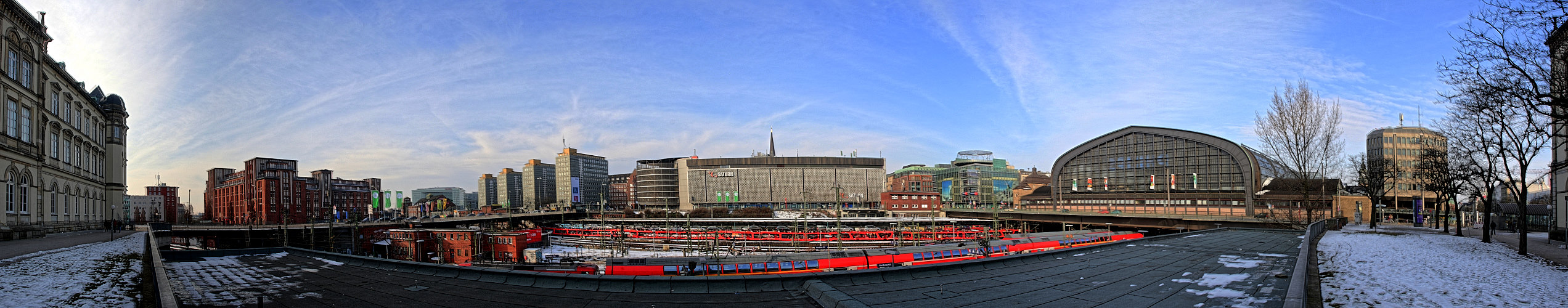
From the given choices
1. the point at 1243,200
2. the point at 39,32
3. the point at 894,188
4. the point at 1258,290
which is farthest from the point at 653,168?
the point at 1258,290

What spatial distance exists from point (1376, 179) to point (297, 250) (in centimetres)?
5613

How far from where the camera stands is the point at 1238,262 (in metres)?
15.2

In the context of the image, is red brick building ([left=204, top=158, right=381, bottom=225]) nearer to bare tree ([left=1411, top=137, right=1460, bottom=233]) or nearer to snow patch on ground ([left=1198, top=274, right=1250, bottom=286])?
snow patch on ground ([left=1198, top=274, right=1250, bottom=286])

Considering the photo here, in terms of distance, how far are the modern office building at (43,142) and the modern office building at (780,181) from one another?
12568 centimetres

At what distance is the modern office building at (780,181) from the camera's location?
163125mm

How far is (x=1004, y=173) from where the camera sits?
163 metres

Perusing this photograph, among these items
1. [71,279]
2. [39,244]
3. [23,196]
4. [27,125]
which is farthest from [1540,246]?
[27,125]

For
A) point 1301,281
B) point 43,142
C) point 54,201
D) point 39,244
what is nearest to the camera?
point 1301,281

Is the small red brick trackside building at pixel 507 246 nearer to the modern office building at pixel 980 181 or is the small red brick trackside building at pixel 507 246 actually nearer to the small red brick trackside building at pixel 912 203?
the small red brick trackside building at pixel 912 203

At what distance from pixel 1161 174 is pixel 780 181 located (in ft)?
314

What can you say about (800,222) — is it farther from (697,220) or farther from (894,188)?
(894,188)

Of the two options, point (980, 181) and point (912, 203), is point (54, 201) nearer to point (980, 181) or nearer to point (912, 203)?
point (912, 203)

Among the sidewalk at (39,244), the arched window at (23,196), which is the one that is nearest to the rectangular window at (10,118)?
the arched window at (23,196)

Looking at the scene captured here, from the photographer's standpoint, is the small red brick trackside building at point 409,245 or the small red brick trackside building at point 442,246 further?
the small red brick trackside building at point 442,246
